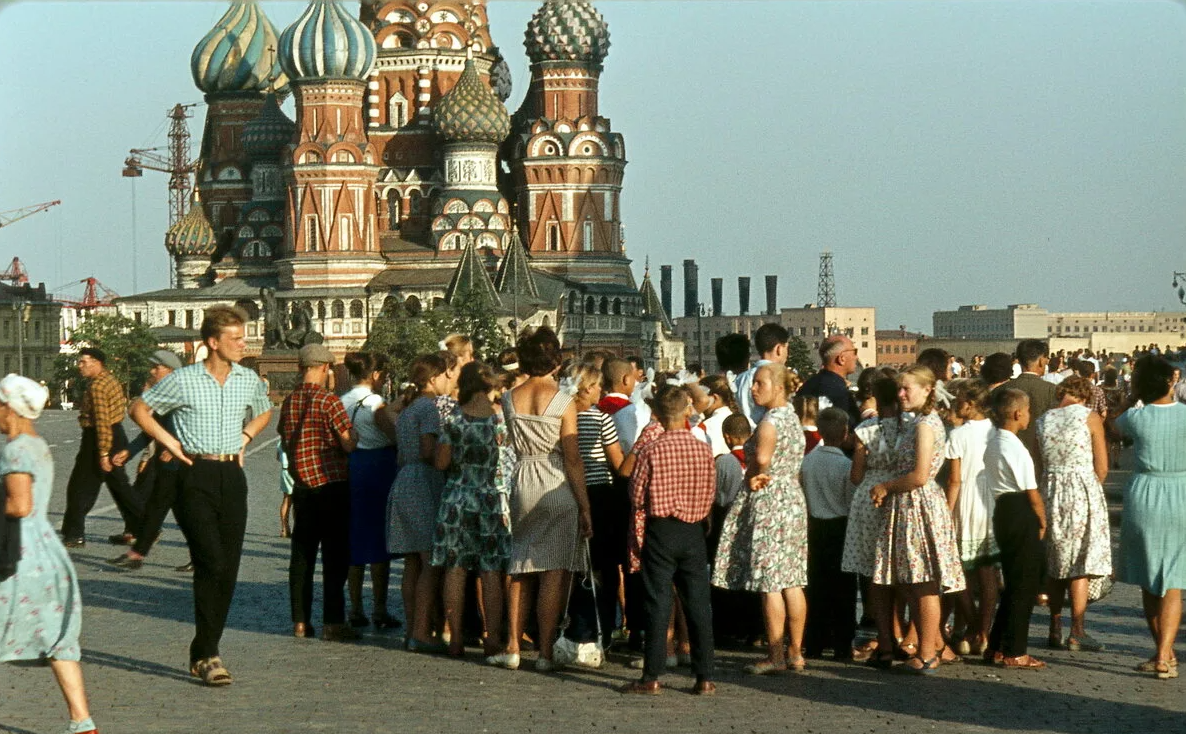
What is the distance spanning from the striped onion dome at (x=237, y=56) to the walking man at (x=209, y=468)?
283 feet

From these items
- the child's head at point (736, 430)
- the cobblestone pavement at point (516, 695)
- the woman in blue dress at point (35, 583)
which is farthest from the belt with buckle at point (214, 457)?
the child's head at point (736, 430)

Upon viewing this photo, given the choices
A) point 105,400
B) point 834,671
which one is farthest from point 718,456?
point 105,400

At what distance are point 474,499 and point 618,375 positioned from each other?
0.98 meters

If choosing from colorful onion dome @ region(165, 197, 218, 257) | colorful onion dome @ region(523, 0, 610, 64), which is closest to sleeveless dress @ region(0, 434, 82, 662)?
colorful onion dome @ region(523, 0, 610, 64)

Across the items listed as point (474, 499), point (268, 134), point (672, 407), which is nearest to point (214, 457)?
point (474, 499)

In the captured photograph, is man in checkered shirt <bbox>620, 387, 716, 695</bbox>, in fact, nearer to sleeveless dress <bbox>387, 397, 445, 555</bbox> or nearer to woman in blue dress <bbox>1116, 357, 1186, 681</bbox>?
sleeveless dress <bbox>387, 397, 445, 555</bbox>

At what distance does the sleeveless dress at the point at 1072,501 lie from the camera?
10453 mm

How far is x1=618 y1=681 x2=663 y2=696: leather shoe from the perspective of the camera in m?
9.23

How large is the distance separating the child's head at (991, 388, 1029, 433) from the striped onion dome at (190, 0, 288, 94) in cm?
8628

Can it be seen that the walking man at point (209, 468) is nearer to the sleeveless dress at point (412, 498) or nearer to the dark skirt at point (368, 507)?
the sleeveless dress at point (412, 498)

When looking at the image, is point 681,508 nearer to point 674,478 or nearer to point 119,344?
point 674,478

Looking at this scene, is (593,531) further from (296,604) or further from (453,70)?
(453,70)

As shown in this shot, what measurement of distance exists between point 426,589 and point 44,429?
1459 inches

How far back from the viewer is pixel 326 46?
8362 cm
